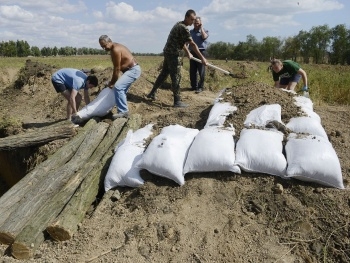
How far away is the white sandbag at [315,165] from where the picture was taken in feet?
10.8

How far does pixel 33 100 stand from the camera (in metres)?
8.48

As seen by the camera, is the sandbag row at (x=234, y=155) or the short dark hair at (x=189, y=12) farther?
the short dark hair at (x=189, y=12)

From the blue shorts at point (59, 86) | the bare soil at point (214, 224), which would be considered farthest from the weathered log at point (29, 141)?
the bare soil at point (214, 224)

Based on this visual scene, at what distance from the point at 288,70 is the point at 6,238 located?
487 cm

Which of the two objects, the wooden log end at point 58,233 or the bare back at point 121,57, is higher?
the bare back at point 121,57

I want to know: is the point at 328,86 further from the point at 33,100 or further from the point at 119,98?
the point at 33,100

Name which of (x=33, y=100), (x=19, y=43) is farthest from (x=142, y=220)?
(x=19, y=43)

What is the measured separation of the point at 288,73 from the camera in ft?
19.3

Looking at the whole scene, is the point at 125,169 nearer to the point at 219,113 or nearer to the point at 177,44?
the point at 219,113

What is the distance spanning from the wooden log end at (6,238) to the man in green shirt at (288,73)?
176 inches

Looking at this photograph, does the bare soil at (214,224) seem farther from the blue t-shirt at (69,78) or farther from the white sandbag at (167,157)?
the blue t-shirt at (69,78)

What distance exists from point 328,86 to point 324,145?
6.00m

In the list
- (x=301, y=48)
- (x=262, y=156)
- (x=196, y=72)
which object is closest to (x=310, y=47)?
(x=301, y=48)

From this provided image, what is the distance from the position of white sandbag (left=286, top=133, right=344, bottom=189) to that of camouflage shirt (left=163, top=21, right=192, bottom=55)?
3.22 m
